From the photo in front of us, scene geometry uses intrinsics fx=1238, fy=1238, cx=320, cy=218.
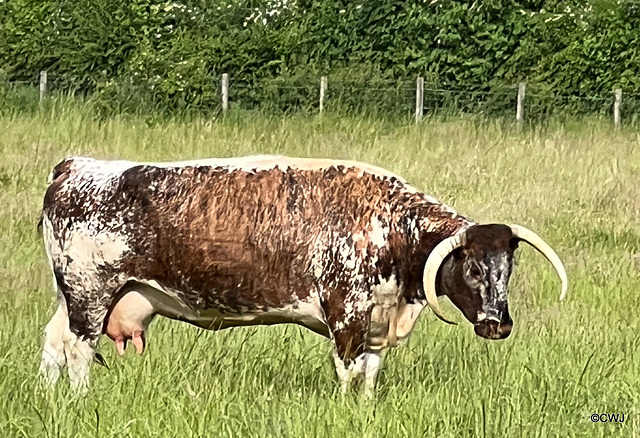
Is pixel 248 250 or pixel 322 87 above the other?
pixel 248 250

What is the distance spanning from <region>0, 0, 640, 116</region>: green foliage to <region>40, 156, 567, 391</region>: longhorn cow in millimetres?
16660

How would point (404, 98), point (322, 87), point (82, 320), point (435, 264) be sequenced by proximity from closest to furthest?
1. point (435, 264)
2. point (82, 320)
3. point (322, 87)
4. point (404, 98)

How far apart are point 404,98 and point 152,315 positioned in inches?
669

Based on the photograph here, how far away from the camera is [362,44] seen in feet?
79.3

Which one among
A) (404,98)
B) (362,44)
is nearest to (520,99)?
(404,98)

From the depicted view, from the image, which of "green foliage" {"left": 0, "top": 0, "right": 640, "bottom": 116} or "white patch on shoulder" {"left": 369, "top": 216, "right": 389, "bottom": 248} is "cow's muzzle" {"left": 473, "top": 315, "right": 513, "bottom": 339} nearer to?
"white patch on shoulder" {"left": 369, "top": 216, "right": 389, "bottom": 248}

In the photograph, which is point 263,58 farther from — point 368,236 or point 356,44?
point 368,236

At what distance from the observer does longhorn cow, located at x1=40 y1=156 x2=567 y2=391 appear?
568 centimetres

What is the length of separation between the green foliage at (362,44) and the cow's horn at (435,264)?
55.8 ft

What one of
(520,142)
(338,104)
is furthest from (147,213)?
(338,104)

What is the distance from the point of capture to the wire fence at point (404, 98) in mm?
21906

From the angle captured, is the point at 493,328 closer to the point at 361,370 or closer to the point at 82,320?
the point at 361,370

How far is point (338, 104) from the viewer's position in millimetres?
20672

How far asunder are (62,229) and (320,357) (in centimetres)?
156
